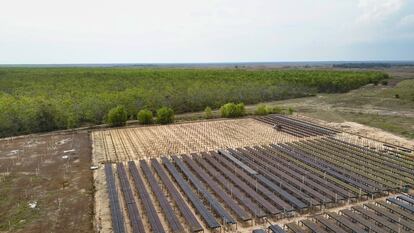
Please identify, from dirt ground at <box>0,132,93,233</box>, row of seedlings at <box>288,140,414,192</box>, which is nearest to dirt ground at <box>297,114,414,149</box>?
row of seedlings at <box>288,140,414,192</box>

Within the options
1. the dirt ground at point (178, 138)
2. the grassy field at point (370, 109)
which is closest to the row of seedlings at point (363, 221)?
the dirt ground at point (178, 138)

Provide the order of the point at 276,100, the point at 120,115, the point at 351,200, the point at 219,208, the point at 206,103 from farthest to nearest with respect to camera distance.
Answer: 1. the point at 276,100
2. the point at 206,103
3. the point at 120,115
4. the point at 351,200
5. the point at 219,208

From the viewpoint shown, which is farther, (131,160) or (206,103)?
(206,103)

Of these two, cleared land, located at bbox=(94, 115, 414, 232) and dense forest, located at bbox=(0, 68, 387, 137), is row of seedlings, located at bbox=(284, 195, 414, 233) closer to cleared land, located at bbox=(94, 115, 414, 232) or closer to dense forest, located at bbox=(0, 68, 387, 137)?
cleared land, located at bbox=(94, 115, 414, 232)

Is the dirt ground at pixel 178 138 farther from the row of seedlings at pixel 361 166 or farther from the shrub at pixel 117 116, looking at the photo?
the row of seedlings at pixel 361 166

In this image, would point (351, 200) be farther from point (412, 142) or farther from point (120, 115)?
point (120, 115)

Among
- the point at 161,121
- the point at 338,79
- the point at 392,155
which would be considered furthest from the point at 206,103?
the point at 338,79

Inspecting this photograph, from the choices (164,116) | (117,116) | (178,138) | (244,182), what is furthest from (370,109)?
(117,116)
